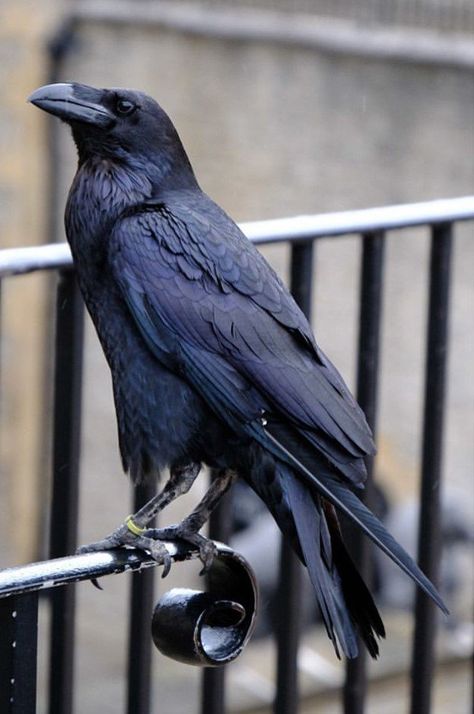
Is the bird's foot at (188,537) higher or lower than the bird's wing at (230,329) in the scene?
lower

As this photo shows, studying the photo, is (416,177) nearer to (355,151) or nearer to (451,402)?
(355,151)

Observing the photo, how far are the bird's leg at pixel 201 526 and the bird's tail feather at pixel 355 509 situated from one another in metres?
0.13

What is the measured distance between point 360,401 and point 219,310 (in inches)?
18.3

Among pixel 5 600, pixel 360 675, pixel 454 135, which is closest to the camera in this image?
pixel 5 600

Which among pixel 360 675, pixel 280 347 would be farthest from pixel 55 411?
pixel 360 675

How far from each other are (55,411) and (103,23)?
12787 millimetres

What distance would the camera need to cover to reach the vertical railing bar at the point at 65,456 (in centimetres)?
238

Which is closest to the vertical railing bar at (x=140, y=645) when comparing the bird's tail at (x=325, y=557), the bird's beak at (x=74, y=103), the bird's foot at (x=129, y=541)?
the bird's foot at (x=129, y=541)

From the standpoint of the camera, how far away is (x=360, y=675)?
256 cm

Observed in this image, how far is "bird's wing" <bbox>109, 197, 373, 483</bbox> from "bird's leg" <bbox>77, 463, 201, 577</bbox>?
0.14 metres

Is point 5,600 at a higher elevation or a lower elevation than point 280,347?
lower

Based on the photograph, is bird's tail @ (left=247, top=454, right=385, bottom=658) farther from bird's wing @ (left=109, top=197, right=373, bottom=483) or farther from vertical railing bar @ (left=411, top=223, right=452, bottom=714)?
vertical railing bar @ (left=411, top=223, right=452, bottom=714)

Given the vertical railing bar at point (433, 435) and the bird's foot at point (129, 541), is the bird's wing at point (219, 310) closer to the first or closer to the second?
the bird's foot at point (129, 541)

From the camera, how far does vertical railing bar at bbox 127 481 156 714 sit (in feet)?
7.86
